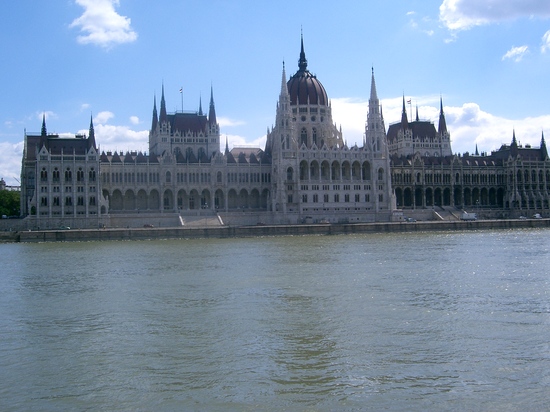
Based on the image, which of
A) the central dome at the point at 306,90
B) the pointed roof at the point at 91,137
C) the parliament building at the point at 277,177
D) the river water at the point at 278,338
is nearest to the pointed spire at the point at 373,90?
the parliament building at the point at 277,177

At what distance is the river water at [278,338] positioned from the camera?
16797 millimetres

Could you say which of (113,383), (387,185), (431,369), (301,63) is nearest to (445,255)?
(431,369)

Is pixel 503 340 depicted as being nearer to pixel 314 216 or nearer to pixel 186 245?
pixel 186 245

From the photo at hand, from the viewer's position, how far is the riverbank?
76125 millimetres

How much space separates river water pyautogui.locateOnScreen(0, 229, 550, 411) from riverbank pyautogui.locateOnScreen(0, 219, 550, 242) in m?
33.5

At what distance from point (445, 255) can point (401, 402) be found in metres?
36.6

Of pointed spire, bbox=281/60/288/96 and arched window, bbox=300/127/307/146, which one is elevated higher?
pointed spire, bbox=281/60/288/96

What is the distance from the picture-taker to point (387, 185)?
10562 cm

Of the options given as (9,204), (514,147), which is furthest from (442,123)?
(9,204)

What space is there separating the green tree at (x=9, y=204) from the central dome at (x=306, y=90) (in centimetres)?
4553

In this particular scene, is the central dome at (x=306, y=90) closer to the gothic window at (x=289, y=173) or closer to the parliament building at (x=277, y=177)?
the parliament building at (x=277, y=177)

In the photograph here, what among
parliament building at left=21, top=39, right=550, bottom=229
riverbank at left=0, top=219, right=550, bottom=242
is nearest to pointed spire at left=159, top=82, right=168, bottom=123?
parliament building at left=21, top=39, right=550, bottom=229

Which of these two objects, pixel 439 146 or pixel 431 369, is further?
pixel 439 146

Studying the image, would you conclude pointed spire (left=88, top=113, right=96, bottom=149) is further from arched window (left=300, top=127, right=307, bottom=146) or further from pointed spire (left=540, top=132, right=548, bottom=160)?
pointed spire (left=540, top=132, right=548, bottom=160)
